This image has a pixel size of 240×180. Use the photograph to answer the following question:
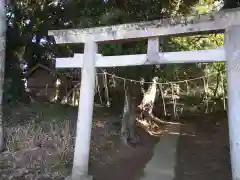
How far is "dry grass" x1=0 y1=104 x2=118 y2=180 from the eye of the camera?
6891mm

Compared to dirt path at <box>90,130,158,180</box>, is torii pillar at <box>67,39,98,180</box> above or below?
above

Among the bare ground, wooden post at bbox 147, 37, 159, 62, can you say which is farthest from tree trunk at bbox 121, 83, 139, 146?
wooden post at bbox 147, 37, 159, 62

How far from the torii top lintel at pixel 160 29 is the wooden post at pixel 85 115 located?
0.90ft

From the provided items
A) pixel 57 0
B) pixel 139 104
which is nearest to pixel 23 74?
pixel 57 0

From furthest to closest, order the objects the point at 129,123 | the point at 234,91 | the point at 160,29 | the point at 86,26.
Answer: the point at 129,123, the point at 86,26, the point at 160,29, the point at 234,91

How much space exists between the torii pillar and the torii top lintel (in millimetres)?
264

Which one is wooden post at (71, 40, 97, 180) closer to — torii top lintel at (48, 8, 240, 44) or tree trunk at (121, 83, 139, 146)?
torii top lintel at (48, 8, 240, 44)

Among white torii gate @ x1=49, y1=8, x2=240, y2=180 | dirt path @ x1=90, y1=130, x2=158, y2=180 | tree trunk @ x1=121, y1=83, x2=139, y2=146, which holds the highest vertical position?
white torii gate @ x1=49, y1=8, x2=240, y2=180

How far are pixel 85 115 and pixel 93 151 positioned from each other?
2.17 metres

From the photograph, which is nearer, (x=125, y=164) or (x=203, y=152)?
(x=125, y=164)

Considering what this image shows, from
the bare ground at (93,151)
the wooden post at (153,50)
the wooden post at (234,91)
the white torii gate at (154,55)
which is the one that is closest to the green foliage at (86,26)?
the white torii gate at (154,55)

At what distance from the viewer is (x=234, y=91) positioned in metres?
4.97

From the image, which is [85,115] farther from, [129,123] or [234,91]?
[129,123]

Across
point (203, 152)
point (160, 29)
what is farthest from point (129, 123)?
point (160, 29)
